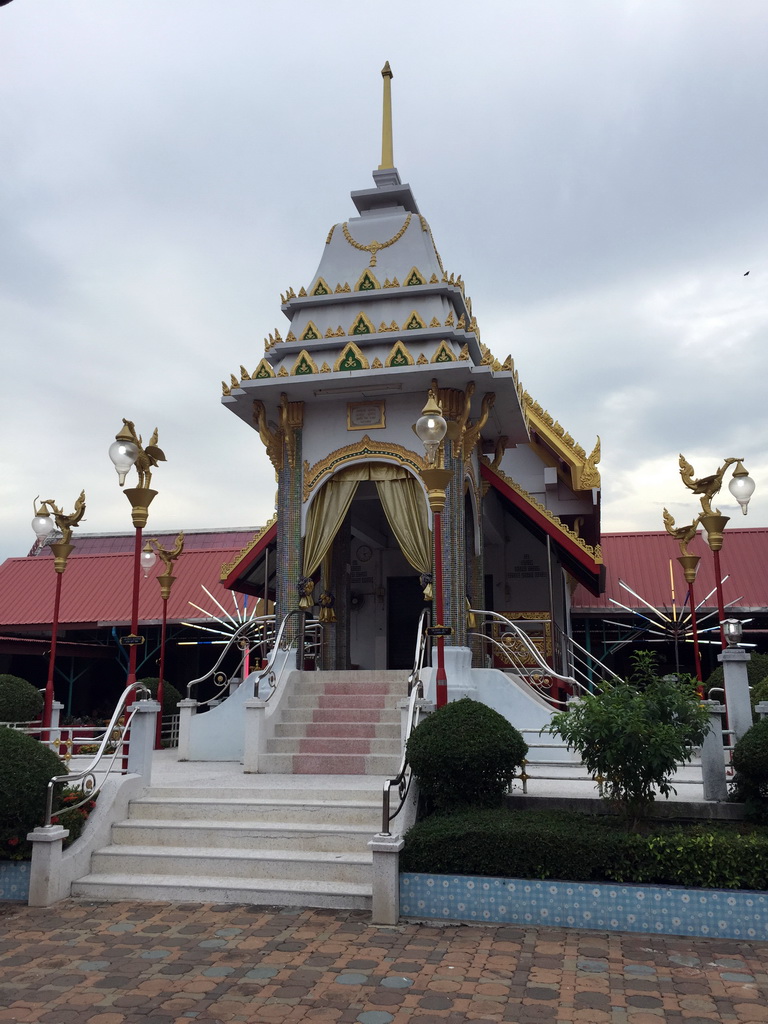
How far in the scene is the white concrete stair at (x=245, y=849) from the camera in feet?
24.0

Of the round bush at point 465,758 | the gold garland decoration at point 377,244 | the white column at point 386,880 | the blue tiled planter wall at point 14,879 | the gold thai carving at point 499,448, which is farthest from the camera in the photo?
the gold thai carving at point 499,448

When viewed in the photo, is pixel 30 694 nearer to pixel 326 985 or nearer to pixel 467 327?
pixel 467 327

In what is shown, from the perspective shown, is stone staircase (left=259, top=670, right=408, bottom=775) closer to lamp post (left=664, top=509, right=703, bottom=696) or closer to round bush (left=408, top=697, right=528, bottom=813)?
round bush (left=408, top=697, right=528, bottom=813)

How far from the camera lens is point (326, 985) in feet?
17.5

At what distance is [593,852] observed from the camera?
22.1 feet

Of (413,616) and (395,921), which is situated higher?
(413,616)

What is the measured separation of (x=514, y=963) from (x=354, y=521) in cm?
1171

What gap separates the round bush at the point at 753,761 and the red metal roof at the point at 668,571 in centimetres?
1356

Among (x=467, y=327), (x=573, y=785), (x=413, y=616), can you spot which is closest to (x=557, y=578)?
(x=413, y=616)

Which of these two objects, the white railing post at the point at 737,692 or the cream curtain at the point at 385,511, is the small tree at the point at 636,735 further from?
the cream curtain at the point at 385,511

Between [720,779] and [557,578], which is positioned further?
[557,578]

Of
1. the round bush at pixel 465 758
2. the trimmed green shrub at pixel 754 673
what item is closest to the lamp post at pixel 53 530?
the round bush at pixel 465 758

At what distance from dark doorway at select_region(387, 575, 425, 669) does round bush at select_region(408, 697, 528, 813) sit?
958cm

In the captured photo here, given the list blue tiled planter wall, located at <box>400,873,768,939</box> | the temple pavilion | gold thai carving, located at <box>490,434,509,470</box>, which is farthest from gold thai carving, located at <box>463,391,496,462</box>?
blue tiled planter wall, located at <box>400,873,768,939</box>
